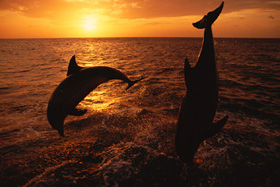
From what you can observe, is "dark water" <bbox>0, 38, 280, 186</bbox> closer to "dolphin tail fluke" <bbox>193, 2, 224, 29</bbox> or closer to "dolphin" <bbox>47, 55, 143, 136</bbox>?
"dolphin" <bbox>47, 55, 143, 136</bbox>

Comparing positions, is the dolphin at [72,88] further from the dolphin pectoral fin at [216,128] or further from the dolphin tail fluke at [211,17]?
the dolphin pectoral fin at [216,128]

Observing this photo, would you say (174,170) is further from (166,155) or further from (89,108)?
(89,108)

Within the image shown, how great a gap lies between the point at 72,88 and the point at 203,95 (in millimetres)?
3202

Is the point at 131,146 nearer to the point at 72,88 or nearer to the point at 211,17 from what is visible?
the point at 72,88

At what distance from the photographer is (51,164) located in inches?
162

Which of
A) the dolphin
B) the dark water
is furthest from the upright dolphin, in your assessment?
the dolphin

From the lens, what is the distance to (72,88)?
4.04m

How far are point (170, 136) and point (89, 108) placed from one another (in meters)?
4.43

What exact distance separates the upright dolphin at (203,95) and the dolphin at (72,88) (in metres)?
2.12

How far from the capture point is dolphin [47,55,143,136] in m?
3.99

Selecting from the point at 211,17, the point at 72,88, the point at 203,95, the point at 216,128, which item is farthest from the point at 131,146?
the point at 211,17

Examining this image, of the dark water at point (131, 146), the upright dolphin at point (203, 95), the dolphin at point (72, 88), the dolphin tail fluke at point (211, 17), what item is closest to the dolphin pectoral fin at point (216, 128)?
the upright dolphin at point (203, 95)

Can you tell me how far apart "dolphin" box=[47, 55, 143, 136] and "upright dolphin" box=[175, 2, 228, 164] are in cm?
212

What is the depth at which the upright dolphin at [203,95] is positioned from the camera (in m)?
2.93
